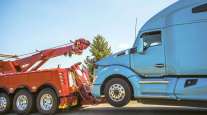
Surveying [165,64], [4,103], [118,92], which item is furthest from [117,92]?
[4,103]

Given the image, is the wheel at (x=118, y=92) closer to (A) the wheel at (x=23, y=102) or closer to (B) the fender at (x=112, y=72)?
(B) the fender at (x=112, y=72)

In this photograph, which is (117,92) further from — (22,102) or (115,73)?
(22,102)

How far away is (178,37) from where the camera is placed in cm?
949

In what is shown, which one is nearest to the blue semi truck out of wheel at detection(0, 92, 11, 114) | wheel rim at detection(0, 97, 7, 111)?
wheel at detection(0, 92, 11, 114)

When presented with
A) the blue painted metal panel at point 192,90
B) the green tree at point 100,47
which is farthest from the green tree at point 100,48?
the blue painted metal panel at point 192,90

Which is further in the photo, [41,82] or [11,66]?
[11,66]

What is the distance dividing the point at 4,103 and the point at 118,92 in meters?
5.69

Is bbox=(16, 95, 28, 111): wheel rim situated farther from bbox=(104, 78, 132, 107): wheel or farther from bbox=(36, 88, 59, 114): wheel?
bbox=(104, 78, 132, 107): wheel

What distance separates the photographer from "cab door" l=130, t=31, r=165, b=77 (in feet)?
32.0

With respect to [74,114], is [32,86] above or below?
above

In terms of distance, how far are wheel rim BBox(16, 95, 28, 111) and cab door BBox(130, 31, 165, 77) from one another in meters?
4.95

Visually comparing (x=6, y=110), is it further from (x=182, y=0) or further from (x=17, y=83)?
(x=182, y=0)

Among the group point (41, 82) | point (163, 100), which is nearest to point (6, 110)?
point (41, 82)

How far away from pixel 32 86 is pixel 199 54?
20.8 ft
